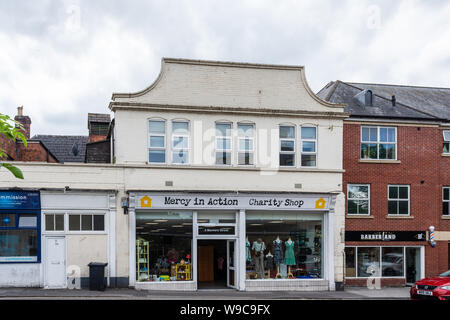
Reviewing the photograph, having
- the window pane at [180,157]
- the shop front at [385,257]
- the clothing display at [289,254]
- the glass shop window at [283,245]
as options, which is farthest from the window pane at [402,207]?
the window pane at [180,157]

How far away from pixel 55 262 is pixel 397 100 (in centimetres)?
1841

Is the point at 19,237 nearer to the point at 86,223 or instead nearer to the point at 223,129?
the point at 86,223

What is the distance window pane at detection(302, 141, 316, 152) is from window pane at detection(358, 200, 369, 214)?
11.3 ft

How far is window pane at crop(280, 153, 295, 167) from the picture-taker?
2114 cm

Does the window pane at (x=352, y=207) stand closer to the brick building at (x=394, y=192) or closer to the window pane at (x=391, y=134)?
the brick building at (x=394, y=192)

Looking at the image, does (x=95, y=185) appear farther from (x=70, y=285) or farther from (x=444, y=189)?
(x=444, y=189)

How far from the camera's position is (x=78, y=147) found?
120 feet

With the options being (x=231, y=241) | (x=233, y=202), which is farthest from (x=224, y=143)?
(x=231, y=241)

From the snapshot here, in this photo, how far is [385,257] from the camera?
2281 cm

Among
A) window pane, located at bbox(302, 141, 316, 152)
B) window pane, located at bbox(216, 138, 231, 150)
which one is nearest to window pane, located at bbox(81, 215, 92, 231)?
window pane, located at bbox(216, 138, 231, 150)

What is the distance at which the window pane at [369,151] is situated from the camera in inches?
895

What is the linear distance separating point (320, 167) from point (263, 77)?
15.0 ft

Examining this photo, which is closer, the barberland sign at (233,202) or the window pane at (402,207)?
the barberland sign at (233,202)

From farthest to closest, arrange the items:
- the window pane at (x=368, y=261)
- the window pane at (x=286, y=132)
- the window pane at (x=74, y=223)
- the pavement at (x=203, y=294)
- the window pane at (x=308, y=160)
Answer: the window pane at (x=368, y=261), the window pane at (x=308, y=160), the window pane at (x=286, y=132), the window pane at (x=74, y=223), the pavement at (x=203, y=294)
